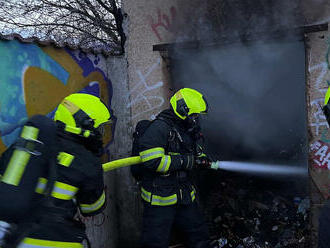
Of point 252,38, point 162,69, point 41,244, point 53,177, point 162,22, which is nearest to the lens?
point 53,177

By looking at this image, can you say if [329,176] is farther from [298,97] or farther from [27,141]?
[27,141]

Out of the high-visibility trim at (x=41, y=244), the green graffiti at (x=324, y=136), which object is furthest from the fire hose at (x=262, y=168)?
the high-visibility trim at (x=41, y=244)

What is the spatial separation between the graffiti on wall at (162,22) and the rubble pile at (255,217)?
231 cm

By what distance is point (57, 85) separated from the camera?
3494 millimetres

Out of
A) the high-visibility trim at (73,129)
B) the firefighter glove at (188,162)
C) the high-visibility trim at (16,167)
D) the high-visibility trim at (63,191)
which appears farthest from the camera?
the firefighter glove at (188,162)

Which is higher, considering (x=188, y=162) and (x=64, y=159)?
(x=64, y=159)

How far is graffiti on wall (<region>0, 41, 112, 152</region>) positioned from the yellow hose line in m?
0.84

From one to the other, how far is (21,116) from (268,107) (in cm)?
315

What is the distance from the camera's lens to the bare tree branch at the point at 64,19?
28.9 feet

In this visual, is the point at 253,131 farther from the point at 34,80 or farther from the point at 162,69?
the point at 34,80

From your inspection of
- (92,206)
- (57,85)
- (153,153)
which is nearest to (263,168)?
(153,153)

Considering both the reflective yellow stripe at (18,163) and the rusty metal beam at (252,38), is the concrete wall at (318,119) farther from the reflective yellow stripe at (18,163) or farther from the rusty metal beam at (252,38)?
the reflective yellow stripe at (18,163)

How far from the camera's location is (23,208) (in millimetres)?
1828

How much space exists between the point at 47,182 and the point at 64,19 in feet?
26.8
